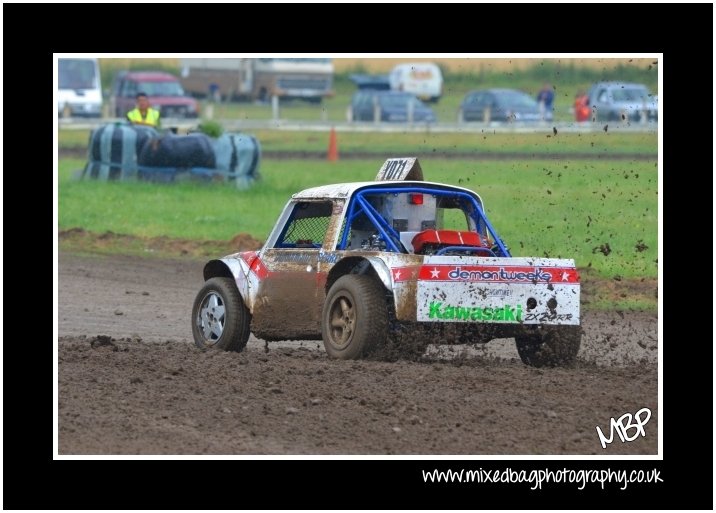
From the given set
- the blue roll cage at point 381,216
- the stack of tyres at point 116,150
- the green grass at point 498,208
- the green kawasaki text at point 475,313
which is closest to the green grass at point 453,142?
the green grass at point 498,208

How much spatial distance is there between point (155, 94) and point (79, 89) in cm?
313

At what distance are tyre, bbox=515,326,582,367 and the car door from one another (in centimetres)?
172

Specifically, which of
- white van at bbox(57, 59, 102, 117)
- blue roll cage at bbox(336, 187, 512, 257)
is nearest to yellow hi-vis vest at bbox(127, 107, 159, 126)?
blue roll cage at bbox(336, 187, 512, 257)

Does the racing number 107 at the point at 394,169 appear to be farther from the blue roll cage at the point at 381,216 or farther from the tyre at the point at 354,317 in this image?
the tyre at the point at 354,317

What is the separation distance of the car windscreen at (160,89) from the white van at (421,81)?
11871mm

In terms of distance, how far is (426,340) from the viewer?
10.9m

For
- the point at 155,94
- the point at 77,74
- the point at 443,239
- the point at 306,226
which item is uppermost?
the point at 77,74

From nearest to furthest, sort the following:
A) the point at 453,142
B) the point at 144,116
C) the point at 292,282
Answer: the point at 292,282
the point at 144,116
the point at 453,142

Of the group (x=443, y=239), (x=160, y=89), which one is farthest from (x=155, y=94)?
(x=443, y=239)

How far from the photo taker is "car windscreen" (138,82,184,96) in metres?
49.3

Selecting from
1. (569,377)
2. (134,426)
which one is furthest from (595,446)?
(134,426)

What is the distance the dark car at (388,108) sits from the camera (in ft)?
161

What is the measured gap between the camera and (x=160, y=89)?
4962cm

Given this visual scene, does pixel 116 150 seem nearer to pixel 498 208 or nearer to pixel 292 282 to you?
pixel 498 208
